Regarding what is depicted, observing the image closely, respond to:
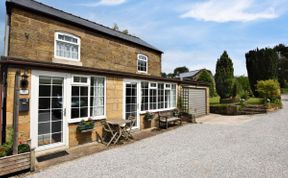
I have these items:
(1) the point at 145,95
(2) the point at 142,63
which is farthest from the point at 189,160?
(2) the point at 142,63

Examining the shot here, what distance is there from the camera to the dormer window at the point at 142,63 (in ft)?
54.4

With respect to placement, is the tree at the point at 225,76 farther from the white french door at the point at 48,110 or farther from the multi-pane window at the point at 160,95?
the white french door at the point at 48,110

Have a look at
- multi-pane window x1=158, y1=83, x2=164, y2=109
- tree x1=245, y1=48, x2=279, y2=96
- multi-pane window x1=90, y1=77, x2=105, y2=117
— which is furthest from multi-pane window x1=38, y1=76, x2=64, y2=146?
tree x1=245, y1=48, x2=279, y2=96

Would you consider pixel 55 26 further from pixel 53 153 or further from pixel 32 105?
pixel 53 153

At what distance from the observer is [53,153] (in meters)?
6.42

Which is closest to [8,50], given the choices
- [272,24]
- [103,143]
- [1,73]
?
[1,73]

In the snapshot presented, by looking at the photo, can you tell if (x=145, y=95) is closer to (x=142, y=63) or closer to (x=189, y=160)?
(x=189, y=160)

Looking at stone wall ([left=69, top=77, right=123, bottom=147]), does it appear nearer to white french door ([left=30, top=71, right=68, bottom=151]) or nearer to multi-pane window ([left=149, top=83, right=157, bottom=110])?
white french door ([left=30, top=71, right=68, bottom=151])

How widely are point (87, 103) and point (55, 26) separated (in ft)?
19.9

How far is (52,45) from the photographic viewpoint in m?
10.6

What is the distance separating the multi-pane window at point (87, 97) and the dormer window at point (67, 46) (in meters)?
4.32

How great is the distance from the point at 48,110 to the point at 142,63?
1140 centimetres

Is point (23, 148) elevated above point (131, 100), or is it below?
below

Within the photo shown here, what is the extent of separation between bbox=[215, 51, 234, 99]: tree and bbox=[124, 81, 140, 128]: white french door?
14.2 m
